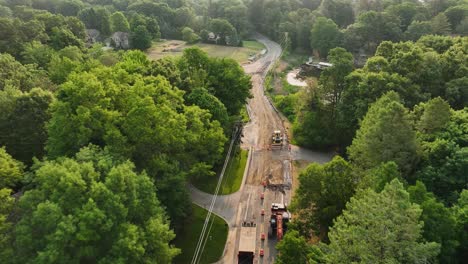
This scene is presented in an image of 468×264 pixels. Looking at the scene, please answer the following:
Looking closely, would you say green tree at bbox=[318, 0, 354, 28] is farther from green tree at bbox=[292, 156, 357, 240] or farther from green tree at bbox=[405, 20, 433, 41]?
green tree at bbox=[292, 156, 357, 240]

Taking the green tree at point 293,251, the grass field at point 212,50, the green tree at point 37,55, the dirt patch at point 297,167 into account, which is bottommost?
the dirt patch at point 297,167

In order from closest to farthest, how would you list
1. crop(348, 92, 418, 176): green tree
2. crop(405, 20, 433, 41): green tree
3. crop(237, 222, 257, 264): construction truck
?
crop(348, 92, 418, 176): green tree
crop(237, 222, 257, 264): construction truck
crop(405, 20, 433, 41): green tree

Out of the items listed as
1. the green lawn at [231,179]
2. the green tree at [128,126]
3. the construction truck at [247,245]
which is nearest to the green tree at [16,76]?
the green tree at [128,126]

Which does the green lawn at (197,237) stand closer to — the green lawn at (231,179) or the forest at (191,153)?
the forest at (191,153)

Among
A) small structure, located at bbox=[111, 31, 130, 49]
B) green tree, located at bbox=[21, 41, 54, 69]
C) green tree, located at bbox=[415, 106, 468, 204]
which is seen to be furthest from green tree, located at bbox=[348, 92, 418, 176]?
small structure, located at bbox=[111, 31, 130, 49]

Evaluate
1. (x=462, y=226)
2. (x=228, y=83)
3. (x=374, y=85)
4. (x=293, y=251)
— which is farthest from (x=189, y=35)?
(x=462, y=226)

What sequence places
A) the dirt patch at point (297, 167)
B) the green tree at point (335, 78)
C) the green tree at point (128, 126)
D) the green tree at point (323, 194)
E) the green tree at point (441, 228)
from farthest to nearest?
the green tree at point (335, 78), the dirt patch at point (297, 167), the green tree at point (323, 194), the green tree at point (128, 126), the green tree at point (441, 228)

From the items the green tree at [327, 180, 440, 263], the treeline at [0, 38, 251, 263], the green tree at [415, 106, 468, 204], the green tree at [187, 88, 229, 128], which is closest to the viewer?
the green tree at [327, 180, 440, 263]

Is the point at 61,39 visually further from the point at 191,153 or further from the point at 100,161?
the point at 100,161
